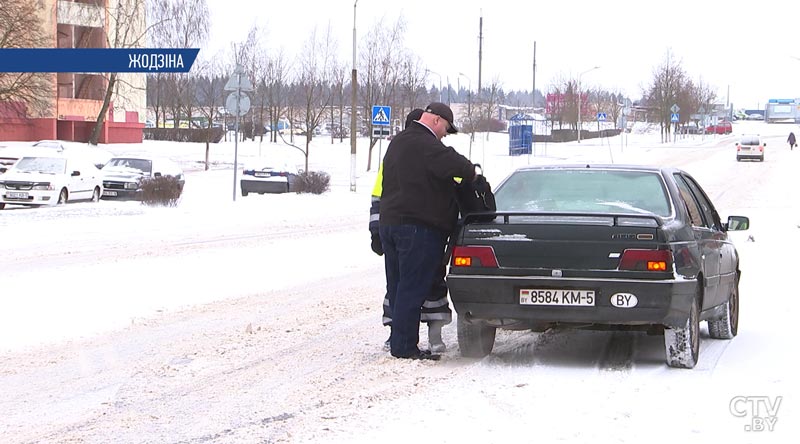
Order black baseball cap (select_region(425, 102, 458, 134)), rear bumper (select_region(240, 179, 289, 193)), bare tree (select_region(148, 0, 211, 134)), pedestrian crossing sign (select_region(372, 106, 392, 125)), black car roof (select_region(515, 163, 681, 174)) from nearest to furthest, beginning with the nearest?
black baseball cap (select_region(425, 102, 458, 134)) → black car roof (select_region(515, 163, 681, 174)) → pedestrian crossing sign (select_region(372, 106, 392, 125)) → rear bumper (select_region(240, 179, 289, 193)) → bare tree (select_region(148, 0, 211, 134))

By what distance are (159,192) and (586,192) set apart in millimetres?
19965

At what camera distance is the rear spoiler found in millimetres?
7426

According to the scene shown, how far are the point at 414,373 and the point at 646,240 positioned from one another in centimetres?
173

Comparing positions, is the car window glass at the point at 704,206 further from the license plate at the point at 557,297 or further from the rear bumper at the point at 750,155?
the rear bumper at the point at 750,155

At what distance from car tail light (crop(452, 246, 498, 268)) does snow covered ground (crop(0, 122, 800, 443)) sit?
2.32 ft

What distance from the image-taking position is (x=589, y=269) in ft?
24.2

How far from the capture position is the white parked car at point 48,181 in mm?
27422

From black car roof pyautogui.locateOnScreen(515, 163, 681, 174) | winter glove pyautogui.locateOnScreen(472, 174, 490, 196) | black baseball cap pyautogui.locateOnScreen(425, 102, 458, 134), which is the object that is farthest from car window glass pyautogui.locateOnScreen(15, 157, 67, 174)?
winter glove pyautogui.locateOnScreen(472, 174, 490, 196)

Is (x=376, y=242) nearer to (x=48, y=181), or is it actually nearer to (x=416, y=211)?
(x=416, y=211)

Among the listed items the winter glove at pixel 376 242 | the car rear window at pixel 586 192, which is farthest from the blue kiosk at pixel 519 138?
the winter glove at pixel 376 242

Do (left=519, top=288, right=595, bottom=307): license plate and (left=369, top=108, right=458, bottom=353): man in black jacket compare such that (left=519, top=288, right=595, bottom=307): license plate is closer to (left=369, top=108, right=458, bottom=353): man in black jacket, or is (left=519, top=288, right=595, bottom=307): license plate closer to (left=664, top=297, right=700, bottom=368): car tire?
(left=664, top=297, right=700, bottom=368): car tire

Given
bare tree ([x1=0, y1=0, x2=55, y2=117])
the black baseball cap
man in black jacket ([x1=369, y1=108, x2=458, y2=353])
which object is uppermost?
bare tree ([x1=0, y1=0, x2=55, y2=117])

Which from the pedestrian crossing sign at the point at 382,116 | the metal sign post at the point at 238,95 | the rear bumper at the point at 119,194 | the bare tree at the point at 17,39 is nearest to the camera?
the metal sign post at the point at 238,95

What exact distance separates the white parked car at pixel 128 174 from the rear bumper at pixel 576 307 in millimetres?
24551
